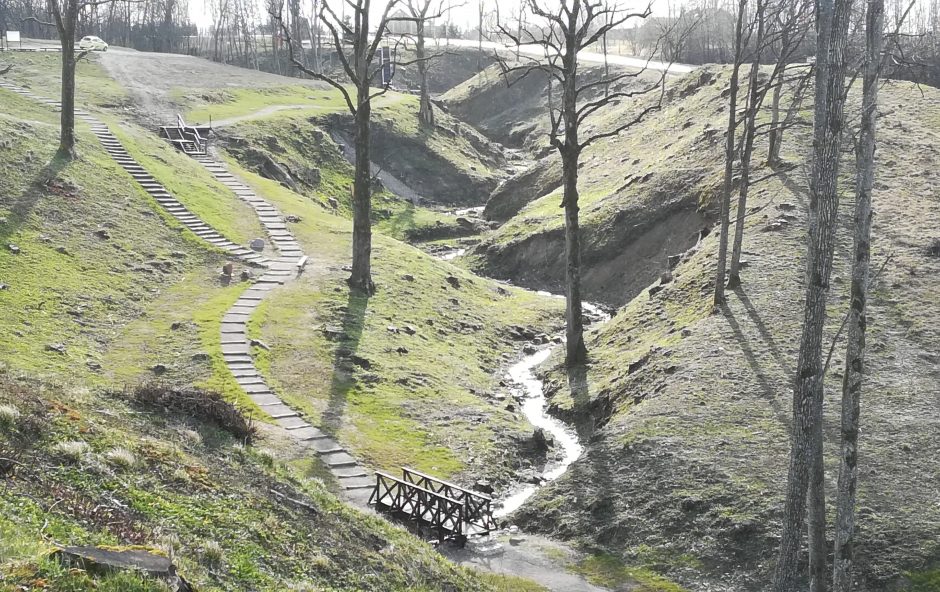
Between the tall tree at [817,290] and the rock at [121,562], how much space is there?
10150 mm

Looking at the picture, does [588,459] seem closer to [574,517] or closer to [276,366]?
[574,517]

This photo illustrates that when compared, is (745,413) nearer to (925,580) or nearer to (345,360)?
(925,580)

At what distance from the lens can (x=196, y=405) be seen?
1872 centimetres

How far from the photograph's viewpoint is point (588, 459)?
23.9 m

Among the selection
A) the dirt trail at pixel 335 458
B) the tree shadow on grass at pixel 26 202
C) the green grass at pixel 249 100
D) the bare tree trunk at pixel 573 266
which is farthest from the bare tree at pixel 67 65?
the bare tree trunk at pixel 573 266

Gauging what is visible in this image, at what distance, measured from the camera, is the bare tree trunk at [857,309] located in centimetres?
1479

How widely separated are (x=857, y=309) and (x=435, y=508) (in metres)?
10.8

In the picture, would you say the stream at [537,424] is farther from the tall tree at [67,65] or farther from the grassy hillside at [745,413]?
the tall tree at [67,65]

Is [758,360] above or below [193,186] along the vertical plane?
below

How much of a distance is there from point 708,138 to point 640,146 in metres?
9.81

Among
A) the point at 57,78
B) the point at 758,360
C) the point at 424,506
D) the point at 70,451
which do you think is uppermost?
the point at 57,78

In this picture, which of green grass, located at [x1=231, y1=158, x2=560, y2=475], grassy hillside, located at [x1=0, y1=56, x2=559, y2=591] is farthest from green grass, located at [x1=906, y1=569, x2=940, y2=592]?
green grass, located at [x1=231, y1=158, x2=560, y2=475]

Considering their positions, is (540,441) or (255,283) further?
(255,283)

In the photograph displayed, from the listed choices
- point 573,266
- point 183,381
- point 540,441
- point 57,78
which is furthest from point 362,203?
point 57,78
